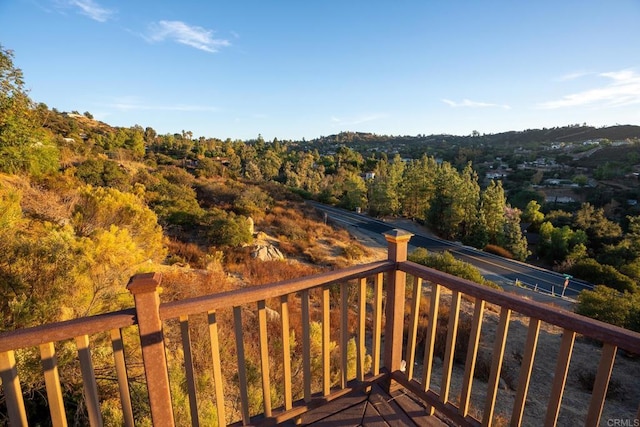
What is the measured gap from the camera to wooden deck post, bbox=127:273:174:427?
136 centimetres

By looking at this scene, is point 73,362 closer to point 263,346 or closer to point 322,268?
point 263,346

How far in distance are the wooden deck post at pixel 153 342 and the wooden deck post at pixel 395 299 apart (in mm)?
1433

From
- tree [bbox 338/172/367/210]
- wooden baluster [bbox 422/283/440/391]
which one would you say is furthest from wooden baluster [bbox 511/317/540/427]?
tree [bbox 338/172/367/210]

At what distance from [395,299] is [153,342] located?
5.12 feet

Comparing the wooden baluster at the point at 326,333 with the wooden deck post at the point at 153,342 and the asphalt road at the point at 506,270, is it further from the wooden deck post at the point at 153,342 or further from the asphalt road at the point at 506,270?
the asphalt road at the point at 506,270

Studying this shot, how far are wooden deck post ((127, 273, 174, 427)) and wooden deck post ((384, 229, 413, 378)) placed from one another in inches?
56.4

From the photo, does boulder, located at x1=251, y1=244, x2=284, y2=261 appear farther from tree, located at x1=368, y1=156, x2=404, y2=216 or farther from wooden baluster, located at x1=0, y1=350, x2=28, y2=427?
tree, located at x1=368, y1=156, x2=404, y2=216

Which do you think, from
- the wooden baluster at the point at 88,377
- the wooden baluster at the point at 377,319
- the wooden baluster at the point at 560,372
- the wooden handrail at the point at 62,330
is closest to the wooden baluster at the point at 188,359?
the wooden handrail at the point at 62,330

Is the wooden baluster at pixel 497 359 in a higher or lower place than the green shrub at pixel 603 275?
Result: higher

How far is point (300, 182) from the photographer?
3959 centimetres

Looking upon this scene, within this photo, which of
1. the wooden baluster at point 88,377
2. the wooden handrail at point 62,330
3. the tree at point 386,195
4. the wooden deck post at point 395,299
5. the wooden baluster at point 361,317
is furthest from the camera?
the tree at point 386,195

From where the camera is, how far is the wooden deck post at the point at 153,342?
4.45 ft

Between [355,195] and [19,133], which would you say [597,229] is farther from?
[19,133]

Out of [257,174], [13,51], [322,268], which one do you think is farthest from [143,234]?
[257,174]
